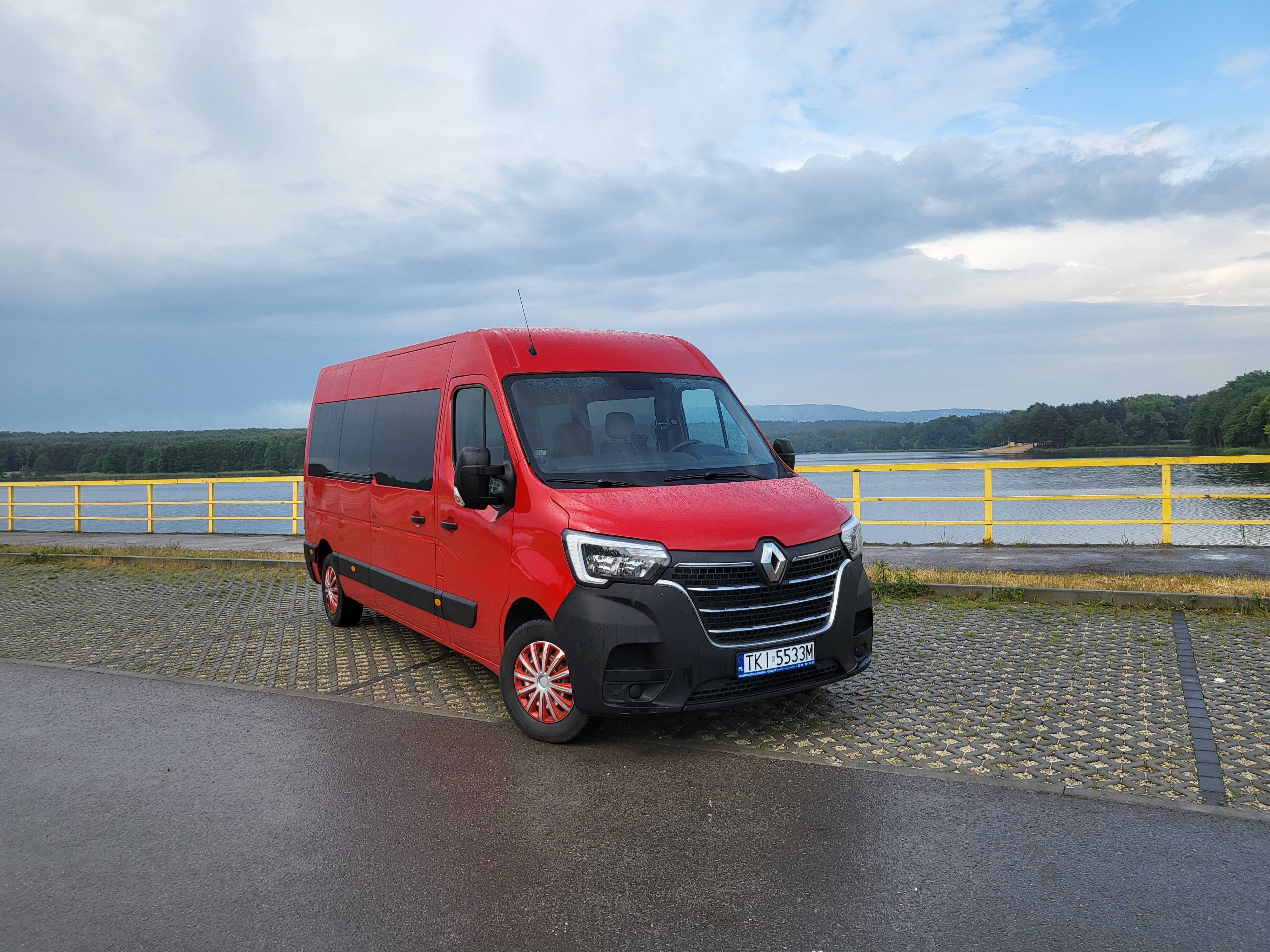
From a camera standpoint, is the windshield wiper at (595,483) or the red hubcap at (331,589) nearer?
the windshield wiper at (595,483)

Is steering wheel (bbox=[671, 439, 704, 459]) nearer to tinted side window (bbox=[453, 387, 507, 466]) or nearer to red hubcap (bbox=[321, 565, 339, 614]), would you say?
tinted side window (bbox=[453, 387, 507, 466])

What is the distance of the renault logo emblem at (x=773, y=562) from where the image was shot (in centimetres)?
486

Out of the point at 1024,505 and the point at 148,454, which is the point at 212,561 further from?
the point at 148,454

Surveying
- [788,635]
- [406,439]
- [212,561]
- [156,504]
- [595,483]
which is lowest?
[212,561]

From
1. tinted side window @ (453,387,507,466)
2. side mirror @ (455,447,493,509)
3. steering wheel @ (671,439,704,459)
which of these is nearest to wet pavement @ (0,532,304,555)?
tinted side window @ (453,387,507,466)

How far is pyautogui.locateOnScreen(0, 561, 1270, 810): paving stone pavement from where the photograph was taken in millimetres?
4816

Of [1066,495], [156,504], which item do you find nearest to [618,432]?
[1066,495]

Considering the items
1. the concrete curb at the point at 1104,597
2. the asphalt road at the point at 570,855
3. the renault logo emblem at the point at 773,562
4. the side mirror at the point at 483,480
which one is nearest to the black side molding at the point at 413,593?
the side mirror at the point at 483,480

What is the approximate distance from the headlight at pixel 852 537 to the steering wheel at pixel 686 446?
3.22 feet

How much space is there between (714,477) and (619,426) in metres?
0.66

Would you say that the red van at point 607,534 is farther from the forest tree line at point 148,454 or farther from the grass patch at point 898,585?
the forest tree line at point 148,454

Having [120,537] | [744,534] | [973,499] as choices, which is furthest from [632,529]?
[120,537]

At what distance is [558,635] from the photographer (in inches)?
193

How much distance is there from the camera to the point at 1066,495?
13.3 m
